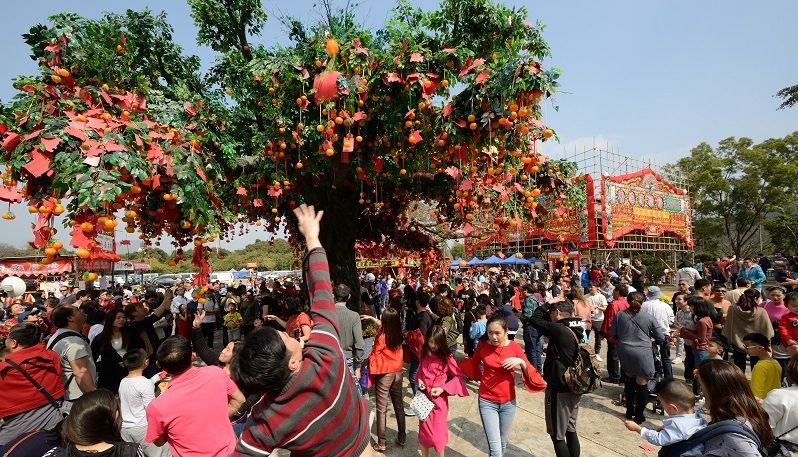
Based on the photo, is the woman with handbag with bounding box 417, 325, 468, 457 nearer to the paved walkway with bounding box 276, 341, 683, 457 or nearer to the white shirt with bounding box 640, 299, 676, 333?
the paved walkway with bounding box 276, 341, 683, 457

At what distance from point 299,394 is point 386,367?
10.3 feet

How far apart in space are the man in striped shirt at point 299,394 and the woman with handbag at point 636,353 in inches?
190

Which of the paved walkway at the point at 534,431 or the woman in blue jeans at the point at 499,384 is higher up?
the woman in blue jeans at the point at 499,384

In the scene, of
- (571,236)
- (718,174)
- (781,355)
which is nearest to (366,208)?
(781,355)

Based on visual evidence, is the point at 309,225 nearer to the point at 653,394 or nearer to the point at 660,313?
the point at 653,394

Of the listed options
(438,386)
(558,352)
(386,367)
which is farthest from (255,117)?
(558,352)

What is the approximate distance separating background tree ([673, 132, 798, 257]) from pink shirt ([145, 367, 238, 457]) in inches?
1418

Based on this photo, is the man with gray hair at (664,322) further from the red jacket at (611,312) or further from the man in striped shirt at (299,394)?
the man in striped shirt at (299,394)

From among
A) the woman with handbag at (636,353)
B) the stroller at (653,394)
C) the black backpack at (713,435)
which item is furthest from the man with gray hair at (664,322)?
the black backpack at (713,435)

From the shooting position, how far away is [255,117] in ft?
21.9

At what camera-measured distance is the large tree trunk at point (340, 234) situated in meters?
7.59

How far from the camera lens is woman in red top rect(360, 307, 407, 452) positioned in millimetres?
4770

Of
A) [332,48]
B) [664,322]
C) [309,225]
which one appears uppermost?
[332,48]

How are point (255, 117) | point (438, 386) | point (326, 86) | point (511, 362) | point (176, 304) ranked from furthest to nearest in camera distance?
point (176, 304) < point (255, 117) < point (326, 86) < point (438, 386) < point (511, 362)
